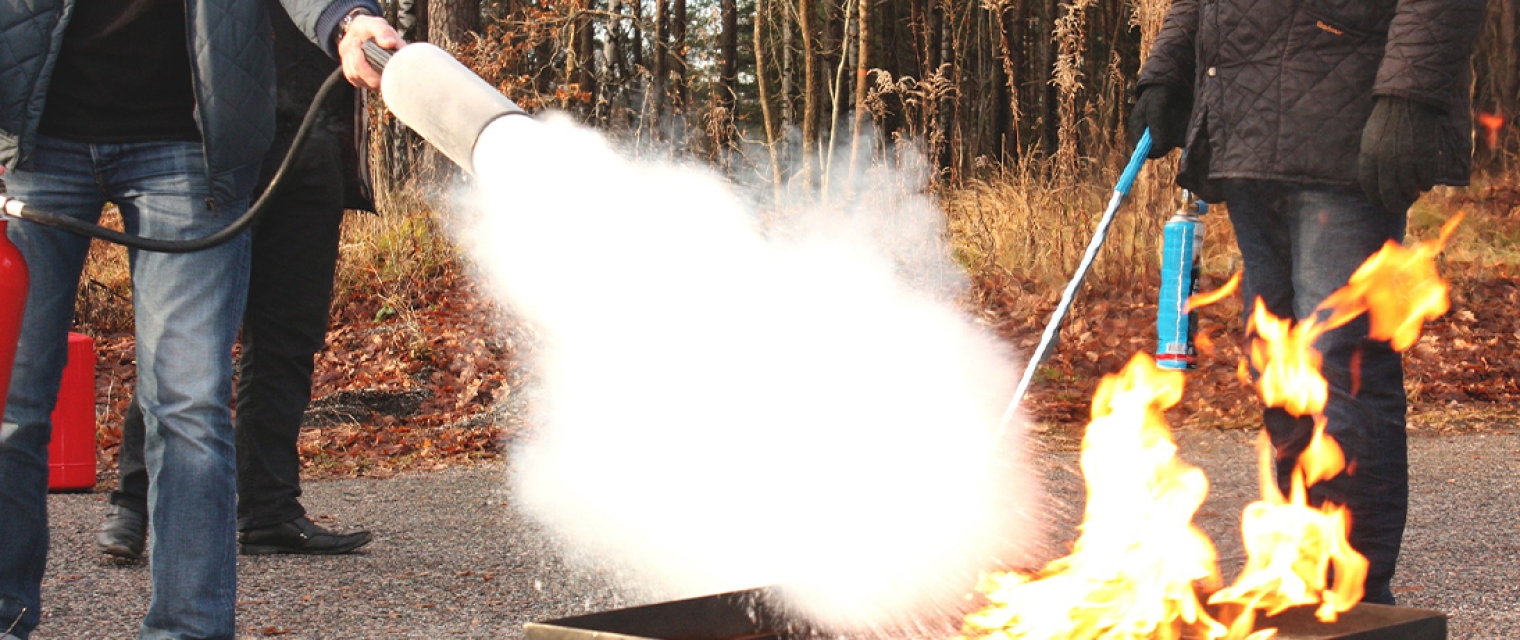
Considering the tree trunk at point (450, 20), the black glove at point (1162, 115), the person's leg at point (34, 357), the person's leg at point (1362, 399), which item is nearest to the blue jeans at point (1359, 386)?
the person's leg at point (1362, 399)

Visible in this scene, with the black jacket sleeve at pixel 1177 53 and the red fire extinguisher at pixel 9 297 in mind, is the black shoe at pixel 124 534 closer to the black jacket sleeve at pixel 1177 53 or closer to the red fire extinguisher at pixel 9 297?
the red fire extinguisher at pixel 9 297

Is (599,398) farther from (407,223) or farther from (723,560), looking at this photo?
(407,223)

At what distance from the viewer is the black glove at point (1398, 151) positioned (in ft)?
10.2

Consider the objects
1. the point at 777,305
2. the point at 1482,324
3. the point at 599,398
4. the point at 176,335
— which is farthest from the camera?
the point at 1482,324

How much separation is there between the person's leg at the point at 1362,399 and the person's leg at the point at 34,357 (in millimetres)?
2909

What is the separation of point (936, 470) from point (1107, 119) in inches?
280

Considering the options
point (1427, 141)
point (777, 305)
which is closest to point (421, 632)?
point (777, 305)

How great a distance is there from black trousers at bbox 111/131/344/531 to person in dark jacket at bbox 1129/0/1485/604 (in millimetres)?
2796

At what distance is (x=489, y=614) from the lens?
373 centimetres

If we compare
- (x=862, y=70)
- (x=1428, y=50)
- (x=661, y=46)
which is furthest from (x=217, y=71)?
(x=661, y=46)

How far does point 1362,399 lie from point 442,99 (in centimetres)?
228

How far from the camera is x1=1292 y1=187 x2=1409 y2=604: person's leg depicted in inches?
128

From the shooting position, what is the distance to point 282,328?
14.8ft

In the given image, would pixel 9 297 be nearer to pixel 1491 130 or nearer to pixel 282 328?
pixel 282 328
